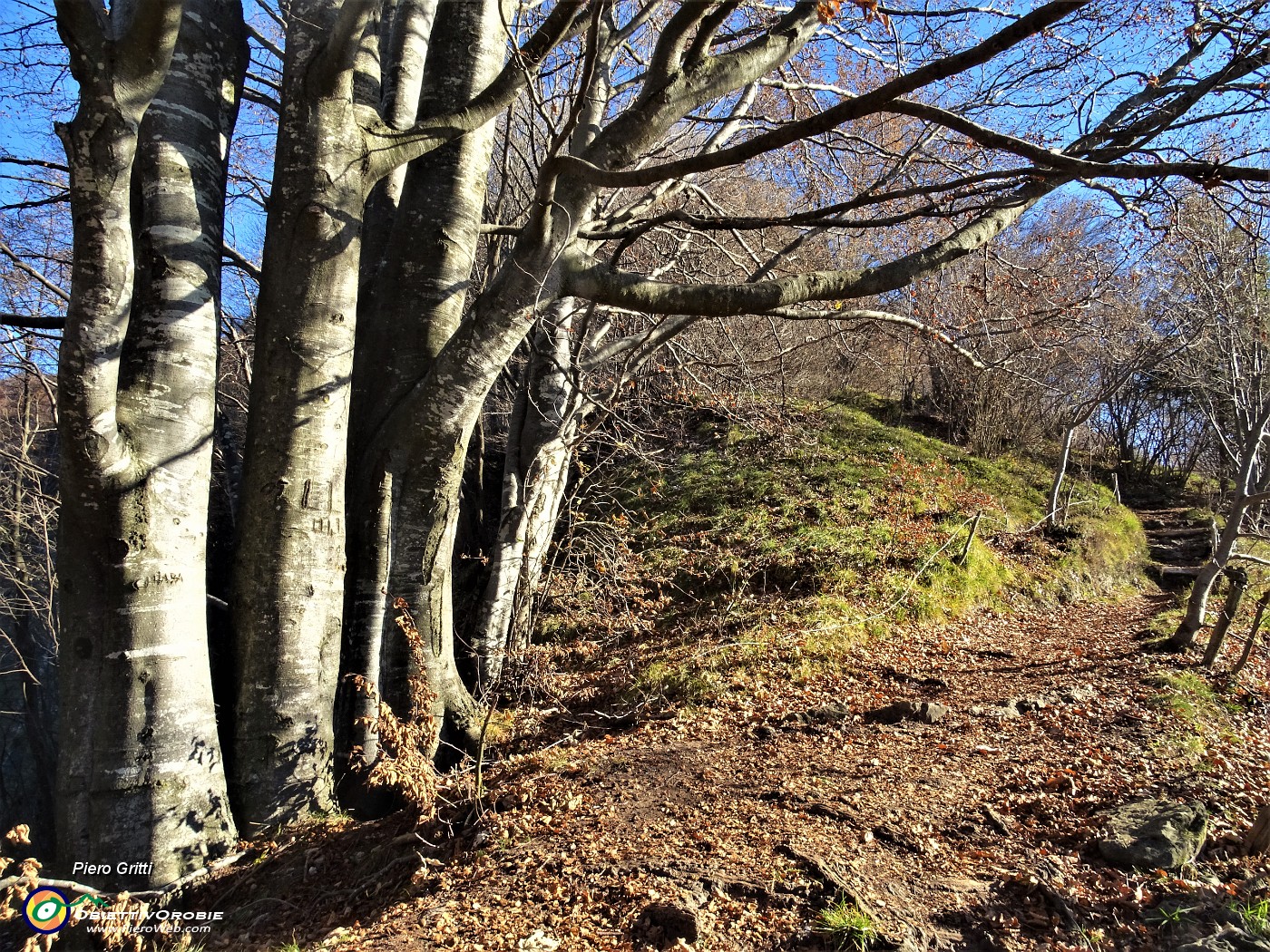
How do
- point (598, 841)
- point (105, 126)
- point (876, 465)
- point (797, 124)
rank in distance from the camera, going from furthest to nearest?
point (876, 465), point (598, 841), point (105, 126), point (797, 124)

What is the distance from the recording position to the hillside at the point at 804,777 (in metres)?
2.67

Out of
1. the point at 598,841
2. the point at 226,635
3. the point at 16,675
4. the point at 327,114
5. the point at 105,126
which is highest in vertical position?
the point at 327,114

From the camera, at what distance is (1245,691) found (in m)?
5.13

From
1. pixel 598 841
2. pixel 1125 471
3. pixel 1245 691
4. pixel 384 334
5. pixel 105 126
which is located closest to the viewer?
pixel 105 126

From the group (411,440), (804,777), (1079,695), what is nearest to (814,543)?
(1079,695)

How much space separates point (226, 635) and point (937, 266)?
385cm

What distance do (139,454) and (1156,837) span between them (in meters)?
4.71

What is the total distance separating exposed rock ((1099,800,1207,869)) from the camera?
2932 mm

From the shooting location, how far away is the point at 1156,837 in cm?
302

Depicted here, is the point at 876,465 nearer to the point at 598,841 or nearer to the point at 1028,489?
the point at 1028,489

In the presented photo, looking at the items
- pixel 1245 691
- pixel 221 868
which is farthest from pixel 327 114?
pixel 1245 691

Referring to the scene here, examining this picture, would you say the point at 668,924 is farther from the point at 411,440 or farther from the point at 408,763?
the point at 411,440

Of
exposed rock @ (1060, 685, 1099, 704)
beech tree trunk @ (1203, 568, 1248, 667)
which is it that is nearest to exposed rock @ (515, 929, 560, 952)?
exposed rock @ (1060, 685, 1099, 704)

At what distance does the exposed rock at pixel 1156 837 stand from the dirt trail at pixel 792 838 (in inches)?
3.9
